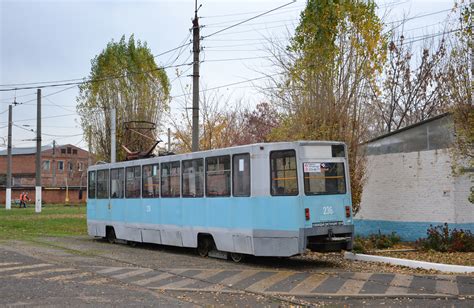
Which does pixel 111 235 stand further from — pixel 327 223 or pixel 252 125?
pixel 252 125

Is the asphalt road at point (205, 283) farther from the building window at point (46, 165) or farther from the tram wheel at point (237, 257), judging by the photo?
the building window at point (46, 165)

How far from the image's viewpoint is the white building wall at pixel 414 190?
16.9 meters

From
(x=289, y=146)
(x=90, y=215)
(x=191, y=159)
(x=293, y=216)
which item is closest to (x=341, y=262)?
(x=293, y=216)

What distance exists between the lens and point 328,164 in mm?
14195

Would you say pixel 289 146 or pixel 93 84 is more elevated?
pixel 93 84

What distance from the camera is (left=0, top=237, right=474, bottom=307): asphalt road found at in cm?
994

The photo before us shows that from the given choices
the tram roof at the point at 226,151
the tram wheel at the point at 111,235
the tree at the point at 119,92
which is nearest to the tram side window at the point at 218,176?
the tram roof at the point at 226,151

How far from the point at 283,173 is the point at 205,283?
11.2 feet

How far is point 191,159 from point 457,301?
8728mm

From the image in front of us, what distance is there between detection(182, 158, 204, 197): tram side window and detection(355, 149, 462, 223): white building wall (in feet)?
20.9

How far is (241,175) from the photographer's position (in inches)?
576

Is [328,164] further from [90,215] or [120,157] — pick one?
[120,157]

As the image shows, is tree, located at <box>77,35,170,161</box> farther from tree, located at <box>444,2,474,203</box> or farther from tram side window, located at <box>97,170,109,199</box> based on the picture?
tree, located at <box>444,2,474,203</box>

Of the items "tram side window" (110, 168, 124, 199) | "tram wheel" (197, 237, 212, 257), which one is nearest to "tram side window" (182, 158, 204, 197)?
"tram wheel" (197, 237, 212, 257)
